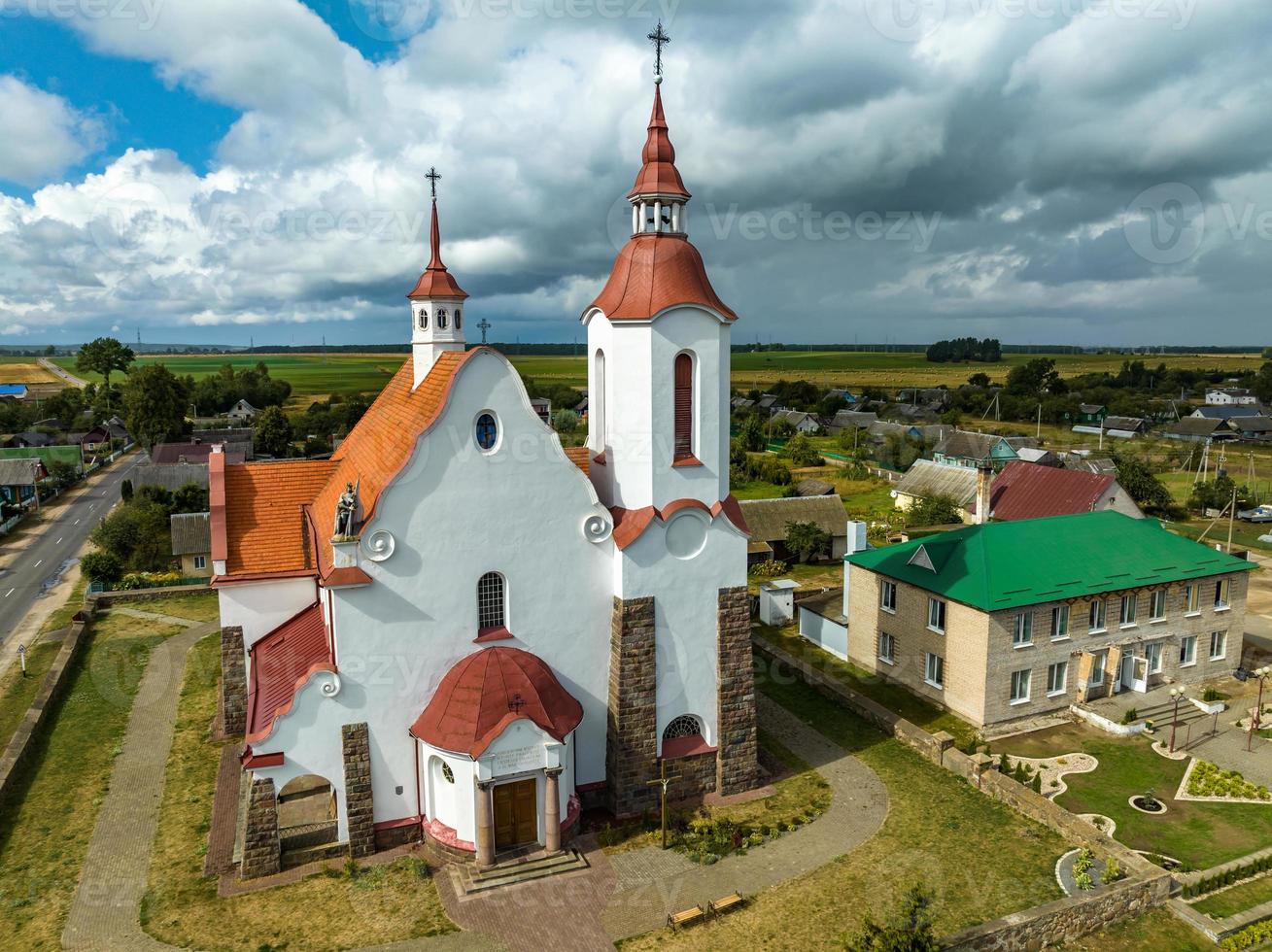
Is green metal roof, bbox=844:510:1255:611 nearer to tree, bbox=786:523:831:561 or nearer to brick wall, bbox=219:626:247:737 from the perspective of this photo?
tree, bbox=786:523:831:561

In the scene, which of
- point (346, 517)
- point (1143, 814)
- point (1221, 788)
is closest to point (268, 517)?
point (346, 517)

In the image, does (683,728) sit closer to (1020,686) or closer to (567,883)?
(567,883)

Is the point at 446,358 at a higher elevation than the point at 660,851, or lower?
higher

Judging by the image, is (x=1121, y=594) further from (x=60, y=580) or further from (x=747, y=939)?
(x=60, y=580)

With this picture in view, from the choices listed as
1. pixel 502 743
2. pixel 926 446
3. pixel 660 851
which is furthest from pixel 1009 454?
pixel 926 446

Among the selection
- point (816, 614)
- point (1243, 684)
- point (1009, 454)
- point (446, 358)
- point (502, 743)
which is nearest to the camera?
point (502, 743)

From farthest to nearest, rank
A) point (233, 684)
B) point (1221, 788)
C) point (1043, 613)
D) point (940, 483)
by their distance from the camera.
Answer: point (940, 483), point (1043, 613), point (233, 684), point (1221, 788)
